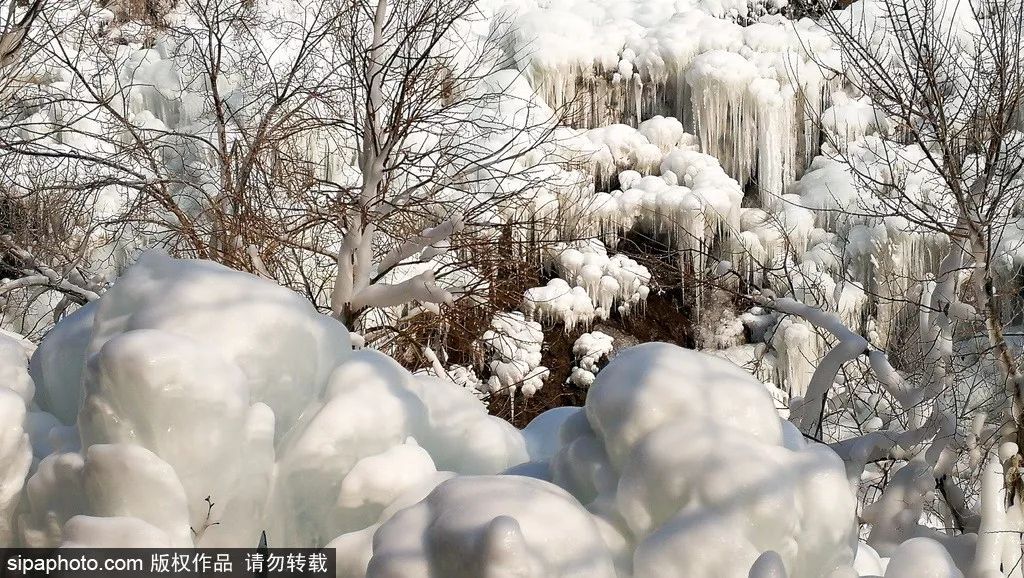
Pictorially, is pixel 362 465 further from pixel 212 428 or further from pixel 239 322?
pixel 239 322

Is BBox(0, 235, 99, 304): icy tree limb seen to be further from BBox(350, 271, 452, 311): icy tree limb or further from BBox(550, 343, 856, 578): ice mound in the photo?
BBox(550, 343, 856, 578): ice mound

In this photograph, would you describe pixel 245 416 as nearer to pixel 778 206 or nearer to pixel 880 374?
pixel 880 374

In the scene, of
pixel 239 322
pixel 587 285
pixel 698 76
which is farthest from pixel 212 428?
pixel 698 76

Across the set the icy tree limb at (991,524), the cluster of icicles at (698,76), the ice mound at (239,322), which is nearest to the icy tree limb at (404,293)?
the ice mound at (239,322)

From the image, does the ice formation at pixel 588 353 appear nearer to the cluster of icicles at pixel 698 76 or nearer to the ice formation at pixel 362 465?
the cluster of icicles at pixel 698 76

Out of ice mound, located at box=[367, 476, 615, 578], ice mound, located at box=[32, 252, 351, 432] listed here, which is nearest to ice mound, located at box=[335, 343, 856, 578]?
ice mound, located at box=[367, 476, 615, 578]

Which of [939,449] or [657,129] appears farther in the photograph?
[657,129]

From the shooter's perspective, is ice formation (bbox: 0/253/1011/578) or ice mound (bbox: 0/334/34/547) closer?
ice formation (bbox: 0/253/1011/578)

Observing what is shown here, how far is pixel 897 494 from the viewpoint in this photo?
4422mm

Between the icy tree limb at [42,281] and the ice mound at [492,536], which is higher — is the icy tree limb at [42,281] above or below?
below

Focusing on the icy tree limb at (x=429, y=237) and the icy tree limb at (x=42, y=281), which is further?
the icy tree limb at (x=42, y=281)

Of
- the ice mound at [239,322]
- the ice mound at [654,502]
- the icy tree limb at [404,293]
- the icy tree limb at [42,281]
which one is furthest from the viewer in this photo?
the icy tree limb at [42,281]

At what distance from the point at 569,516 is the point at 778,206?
40.6 ft

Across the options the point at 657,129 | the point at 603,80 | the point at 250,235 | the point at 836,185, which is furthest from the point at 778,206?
the point at 250,235
